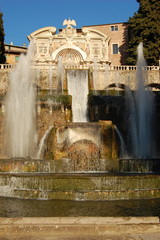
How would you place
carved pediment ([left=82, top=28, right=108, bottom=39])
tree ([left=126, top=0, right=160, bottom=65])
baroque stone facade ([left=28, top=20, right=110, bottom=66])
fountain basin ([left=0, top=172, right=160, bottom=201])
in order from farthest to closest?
1. carved pediment ([left=82, top=28, right=108, bottom=39])
2. baroque stone facade ([left=28, top=20, right=110, bottom=66])
3. tree ([left=126, top=0, right=160, bottom=65])
4. fountain basin ([left=0, top=172, right=160, bottom=201])

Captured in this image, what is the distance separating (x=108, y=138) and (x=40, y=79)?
16.3 m

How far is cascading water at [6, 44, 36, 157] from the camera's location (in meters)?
16.5

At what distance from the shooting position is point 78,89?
27.3 meters

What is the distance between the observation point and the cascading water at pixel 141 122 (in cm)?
1677

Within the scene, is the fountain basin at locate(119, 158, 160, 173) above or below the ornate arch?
below

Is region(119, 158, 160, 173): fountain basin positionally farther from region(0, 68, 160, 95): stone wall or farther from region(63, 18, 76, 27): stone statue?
region(63, 18, 76, 27): stone statue

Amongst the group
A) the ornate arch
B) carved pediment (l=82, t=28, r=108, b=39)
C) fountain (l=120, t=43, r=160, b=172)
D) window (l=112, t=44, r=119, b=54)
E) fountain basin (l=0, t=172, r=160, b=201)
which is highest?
carved pediment (l=82, t=28, r=108, b=39)

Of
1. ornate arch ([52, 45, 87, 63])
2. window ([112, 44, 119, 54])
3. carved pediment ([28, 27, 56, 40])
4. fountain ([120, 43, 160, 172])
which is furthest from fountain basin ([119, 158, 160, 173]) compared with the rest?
window ([112, 44, 119, 54])

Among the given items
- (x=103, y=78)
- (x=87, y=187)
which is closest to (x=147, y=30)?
(x=103, y=78)

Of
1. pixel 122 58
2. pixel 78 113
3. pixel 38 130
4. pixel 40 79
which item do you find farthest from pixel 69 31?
pixel 38 130

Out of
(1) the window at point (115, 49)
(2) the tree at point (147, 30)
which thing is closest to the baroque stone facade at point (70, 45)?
(1) the window at point (115, 49)

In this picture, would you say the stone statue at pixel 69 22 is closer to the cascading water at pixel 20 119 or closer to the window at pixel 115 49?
the window at pixel 115 49

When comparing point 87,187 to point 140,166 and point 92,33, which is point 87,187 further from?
point 92,33

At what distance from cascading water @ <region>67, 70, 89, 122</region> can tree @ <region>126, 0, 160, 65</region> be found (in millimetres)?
8588
